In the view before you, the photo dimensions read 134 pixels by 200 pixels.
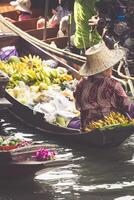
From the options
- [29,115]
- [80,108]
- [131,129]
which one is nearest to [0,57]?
[29,115]

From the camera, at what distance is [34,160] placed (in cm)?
701

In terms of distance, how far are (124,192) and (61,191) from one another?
2.15 ft

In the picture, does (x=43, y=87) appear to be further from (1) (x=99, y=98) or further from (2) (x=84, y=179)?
(2) (x=84, y=179)

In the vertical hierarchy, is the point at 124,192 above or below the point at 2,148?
below

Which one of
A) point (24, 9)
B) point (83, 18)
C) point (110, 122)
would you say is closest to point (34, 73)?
point (83, 18)

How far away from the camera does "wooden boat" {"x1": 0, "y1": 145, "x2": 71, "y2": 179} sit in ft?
22.4

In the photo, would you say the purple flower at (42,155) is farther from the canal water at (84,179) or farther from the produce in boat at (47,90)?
the produce in boat at (47,90)

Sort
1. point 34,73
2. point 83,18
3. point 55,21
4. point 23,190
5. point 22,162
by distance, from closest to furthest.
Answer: point 22,162, point 23,190, point 34,73, point 83,18, point 55,21

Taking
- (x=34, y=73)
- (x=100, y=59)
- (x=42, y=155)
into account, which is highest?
(x=100, y=59)

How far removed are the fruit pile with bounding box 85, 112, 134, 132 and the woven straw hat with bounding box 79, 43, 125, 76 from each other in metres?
0.57

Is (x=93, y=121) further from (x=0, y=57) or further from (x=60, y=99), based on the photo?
(x=0, y=57)

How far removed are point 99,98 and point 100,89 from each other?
12cm

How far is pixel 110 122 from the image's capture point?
820 cm

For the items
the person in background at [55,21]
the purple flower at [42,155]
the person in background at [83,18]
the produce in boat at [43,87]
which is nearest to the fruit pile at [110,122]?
the produce in boat at [43,87]
